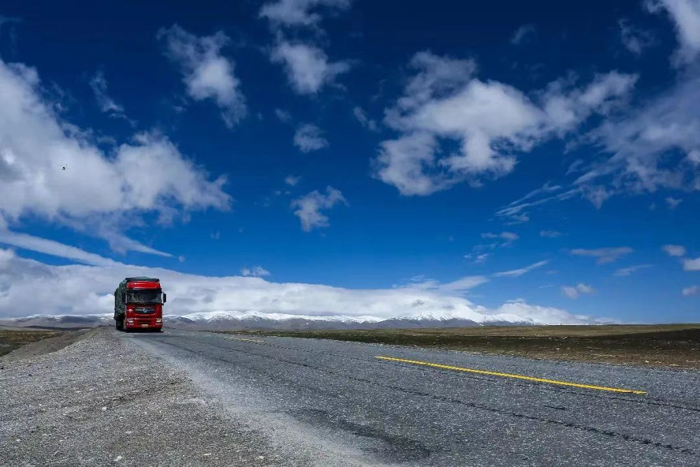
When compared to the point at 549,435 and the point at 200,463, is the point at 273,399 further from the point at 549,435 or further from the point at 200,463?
the point at 549,435

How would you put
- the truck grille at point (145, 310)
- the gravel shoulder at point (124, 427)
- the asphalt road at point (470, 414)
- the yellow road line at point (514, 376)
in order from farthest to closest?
the truck grille at point (145, 310) < the yellow road line at point (514, 376) < the gravel shoulder at point (124, 427) < the asphalt road at point (470, 414)

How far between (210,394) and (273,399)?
150cm

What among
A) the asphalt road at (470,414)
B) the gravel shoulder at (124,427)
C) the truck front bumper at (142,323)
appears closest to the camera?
the asphalt road at (470,414)

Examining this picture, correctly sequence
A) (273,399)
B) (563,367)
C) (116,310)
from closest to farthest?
(273,399) < (563,367) < (116,310)

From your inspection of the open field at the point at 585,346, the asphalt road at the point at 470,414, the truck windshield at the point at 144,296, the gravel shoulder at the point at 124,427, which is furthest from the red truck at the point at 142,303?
the asphalt road at the point at 470,414

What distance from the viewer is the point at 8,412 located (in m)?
10.6

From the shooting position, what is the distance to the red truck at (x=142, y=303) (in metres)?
48.0

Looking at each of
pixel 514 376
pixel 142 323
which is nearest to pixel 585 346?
pixel 514 376

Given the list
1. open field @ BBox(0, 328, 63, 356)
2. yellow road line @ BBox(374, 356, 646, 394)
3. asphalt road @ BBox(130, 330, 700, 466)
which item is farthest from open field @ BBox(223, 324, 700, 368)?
open field @ BBox(0, 328, 63, 356)

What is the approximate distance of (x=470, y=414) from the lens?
7582 millimetres

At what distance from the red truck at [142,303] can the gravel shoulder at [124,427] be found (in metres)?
35.6

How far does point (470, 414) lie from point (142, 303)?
4612cm

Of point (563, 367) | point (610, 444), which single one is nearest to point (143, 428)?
point (610, 444)

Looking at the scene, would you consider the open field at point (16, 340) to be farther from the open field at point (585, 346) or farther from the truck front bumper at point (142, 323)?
the open field at point (585, 346)
